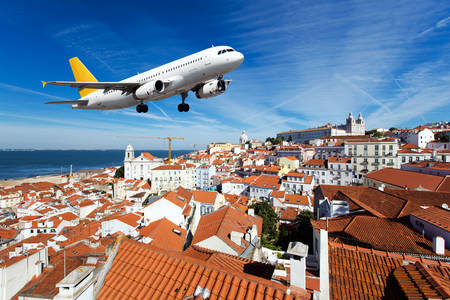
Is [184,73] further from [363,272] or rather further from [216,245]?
[216,245]

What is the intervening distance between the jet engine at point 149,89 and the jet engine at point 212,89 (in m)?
1.46

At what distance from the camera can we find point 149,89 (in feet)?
25.9

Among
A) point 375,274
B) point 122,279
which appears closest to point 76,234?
point 122,279

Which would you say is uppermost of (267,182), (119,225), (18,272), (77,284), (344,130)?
(344,130)

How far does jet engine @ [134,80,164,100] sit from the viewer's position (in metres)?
7.75

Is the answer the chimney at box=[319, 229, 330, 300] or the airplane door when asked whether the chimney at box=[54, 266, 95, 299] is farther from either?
the airplane door

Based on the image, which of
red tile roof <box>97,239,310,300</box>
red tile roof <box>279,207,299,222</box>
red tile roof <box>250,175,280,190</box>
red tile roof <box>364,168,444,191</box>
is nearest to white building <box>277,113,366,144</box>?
red tile roof <box>250,175,280,190</box>

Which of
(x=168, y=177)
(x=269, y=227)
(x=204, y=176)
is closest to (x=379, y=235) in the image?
(x=269, y=227)

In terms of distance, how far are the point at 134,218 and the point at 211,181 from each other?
31.4 m

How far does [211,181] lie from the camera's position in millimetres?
51188

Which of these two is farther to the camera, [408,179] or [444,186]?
[408,179]

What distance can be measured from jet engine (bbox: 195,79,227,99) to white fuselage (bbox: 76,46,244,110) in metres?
0.27

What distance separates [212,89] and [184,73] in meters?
1.13

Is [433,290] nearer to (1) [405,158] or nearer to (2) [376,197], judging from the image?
(2) [376,197]
